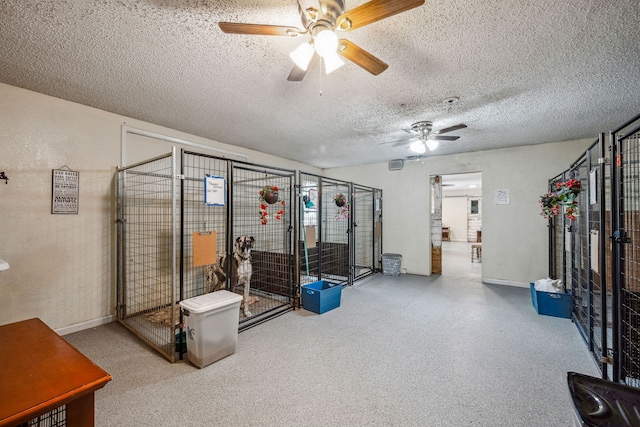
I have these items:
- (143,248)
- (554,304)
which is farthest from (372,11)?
(554,304)

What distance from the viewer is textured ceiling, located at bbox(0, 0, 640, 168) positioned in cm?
167

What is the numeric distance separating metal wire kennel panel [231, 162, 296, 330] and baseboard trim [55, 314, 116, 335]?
1.56 meters

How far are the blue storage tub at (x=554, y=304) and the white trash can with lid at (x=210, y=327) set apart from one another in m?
3.70

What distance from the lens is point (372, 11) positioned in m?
1.34

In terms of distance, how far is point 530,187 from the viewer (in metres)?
4.69

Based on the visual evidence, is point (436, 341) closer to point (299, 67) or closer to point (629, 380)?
point (629, 380)

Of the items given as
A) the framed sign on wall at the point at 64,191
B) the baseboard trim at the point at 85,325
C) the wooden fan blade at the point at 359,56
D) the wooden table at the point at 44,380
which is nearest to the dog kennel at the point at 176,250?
the baseboard trim at the point at 85,325

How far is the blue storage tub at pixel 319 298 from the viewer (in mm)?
3471

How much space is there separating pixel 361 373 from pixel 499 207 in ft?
14.2

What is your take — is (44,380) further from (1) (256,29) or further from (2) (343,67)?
(2) (343,67)

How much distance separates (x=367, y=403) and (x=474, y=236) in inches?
458

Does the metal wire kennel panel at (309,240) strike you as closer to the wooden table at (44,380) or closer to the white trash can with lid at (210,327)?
the white trash can with lid at (210,327)

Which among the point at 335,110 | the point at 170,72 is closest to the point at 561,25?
the point at 335,110

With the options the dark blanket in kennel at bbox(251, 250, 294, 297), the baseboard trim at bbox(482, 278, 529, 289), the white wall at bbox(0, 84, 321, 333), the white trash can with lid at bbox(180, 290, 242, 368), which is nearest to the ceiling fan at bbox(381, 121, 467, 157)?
the dark blanket in kennel at bbox(251, 250, 294, 297)
